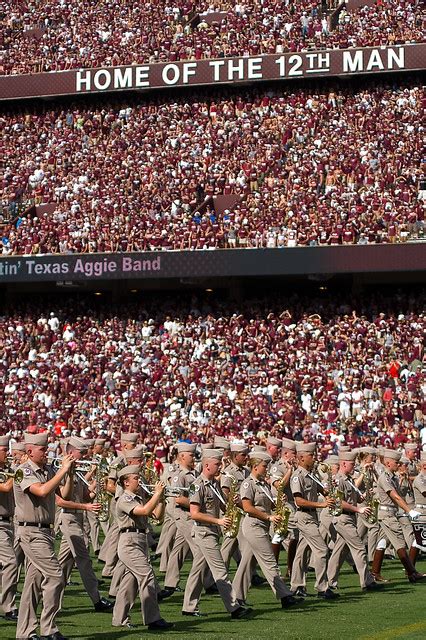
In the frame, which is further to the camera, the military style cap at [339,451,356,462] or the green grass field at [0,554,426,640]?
the military style cap at [339,451,356,462]

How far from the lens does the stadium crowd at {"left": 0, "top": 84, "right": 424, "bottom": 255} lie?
34781mm

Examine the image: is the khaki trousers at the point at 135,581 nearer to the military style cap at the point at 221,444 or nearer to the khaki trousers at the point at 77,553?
the khaki trousers at the point at 77,553

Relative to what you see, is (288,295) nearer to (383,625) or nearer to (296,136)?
(296,136)

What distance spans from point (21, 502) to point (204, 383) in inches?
Answer: 809

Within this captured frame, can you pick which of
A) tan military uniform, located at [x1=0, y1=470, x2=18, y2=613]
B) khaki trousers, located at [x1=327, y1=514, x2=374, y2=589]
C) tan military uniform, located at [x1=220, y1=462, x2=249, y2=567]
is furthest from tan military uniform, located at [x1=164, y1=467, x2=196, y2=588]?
tan military uniform, located at [x1=0, y1=470, x2=18, y2=613]

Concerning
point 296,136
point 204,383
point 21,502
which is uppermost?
point 296,136

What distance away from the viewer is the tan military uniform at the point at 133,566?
13367 mm

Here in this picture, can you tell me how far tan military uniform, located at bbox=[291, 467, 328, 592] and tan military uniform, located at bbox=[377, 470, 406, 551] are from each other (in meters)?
1.94

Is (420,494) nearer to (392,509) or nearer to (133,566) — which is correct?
(392,509)

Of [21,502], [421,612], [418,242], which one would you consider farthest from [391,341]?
[21,502]

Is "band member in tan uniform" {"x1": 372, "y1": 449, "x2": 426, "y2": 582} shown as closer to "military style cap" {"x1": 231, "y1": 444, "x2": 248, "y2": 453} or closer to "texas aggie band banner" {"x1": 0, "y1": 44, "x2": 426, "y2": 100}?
"military style cap" {"x1": 231, "y1": 444, "x2": 248, "y2": 453}

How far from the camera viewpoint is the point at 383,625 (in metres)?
13.5

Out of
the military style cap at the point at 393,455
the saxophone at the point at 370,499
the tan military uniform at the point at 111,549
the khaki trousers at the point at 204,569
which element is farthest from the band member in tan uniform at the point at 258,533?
the military style cap at the point at 393,455

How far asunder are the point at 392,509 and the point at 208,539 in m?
4.31
